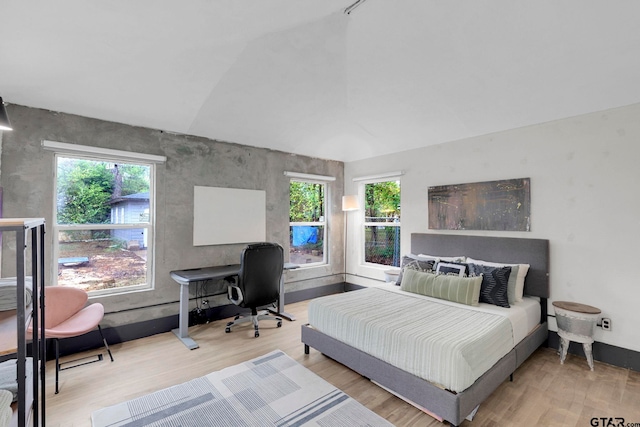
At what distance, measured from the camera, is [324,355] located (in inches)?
118

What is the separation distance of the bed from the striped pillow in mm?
122

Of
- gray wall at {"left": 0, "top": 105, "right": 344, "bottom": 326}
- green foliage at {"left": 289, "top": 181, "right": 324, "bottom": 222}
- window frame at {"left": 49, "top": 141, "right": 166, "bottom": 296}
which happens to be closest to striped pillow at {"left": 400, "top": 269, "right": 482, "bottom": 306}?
gray wall at {"left": 0, "top": 105, "right": 344, "bottom": 326}

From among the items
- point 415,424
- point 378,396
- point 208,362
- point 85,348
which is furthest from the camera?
point 85,348

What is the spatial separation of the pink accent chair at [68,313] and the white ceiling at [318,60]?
1.82 meters

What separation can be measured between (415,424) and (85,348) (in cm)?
326

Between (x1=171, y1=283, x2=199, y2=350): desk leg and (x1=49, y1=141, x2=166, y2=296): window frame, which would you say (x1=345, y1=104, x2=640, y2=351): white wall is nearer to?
(x1=171, y1=283, x2=199, y2=350): desk leg

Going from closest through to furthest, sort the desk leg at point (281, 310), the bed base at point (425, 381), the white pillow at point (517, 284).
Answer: the bed base at point (425, 381), the white pillow at point (517, 284), the desk leg at point (281, 310)

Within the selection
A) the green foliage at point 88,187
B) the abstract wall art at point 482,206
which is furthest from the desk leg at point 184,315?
the abstract wall art at point 482,206

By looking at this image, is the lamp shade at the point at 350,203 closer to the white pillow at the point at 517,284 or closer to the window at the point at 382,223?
the window at the point at 382,223

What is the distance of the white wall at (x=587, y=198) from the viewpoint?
273 centimetres

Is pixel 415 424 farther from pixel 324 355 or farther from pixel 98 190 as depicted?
pixel 98 190

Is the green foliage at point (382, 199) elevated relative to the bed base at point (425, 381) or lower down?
elevated

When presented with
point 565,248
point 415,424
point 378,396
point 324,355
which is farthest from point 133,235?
point 565,248

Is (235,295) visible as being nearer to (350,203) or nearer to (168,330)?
(168,330)
